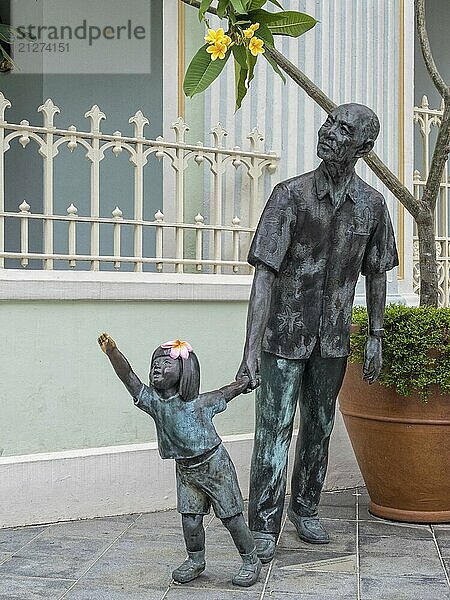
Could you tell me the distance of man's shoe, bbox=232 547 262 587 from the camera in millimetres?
4824

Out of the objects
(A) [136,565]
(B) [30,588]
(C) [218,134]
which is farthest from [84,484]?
(C) [218,134]

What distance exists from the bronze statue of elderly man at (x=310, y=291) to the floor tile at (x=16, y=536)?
48.4 inches

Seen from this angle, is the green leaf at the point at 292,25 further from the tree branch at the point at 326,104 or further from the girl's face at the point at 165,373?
the girl's face at the point at 165,373

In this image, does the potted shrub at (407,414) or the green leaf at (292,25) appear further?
the potted shrub at (407,414)

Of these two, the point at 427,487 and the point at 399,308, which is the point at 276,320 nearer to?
the point at 399,308

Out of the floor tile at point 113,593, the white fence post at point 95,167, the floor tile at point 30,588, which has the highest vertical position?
the white fence post at point 95,167

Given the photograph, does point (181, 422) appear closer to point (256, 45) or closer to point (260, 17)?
point (256, 45)

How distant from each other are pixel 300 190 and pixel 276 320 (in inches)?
25.0

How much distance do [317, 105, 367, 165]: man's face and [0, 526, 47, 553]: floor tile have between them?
251 cm

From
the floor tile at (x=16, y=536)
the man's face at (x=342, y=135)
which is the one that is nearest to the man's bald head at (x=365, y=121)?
the man's face at (x=342, y=135)

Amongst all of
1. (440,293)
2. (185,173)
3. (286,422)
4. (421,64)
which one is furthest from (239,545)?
(421,64)

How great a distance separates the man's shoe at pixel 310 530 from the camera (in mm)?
5598

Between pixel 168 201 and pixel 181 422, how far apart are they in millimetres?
2648

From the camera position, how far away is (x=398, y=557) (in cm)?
538
